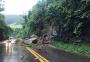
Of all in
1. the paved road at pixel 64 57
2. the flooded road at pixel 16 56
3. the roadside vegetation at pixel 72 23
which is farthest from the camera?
the roadside vegetation at pixel 72 23

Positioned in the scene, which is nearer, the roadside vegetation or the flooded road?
the flooded road

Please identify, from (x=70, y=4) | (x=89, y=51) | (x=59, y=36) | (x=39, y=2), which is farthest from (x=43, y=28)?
(x=89, y=51)

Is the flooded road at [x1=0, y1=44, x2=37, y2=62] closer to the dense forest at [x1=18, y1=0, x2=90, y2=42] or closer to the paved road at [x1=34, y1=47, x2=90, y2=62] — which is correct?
the paved road at [x1=34, y1=47, x2=90, y2=62]

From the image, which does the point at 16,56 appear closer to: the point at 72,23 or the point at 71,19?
A: the point at 71,19

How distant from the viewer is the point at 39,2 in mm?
62688

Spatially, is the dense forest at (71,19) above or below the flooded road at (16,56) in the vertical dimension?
above

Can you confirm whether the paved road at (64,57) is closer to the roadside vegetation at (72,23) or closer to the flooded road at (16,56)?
the flooded road at (16,56)

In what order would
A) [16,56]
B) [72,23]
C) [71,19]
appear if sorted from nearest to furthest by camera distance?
[16,56], [71,19], [72,23]

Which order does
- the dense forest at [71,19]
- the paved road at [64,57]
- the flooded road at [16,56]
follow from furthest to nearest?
the dense forest at [71,19], the paved road at [64,57], the flooded road at [16,56]

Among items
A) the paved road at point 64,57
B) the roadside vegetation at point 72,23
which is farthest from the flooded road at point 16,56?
the roadside vegetation at point 72,23

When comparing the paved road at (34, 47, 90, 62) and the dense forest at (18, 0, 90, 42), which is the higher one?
the dense forest at (18, 0, 90, 42)

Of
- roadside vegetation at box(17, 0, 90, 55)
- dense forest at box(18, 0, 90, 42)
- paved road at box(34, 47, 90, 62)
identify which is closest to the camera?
paved road at box(34, 47, 90, 62)

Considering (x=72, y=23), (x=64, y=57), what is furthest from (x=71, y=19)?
(x=64, y=57)

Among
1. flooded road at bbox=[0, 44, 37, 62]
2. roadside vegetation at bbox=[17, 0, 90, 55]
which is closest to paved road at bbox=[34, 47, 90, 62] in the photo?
flooded road at bbox=[0, 44, 37, 62]
